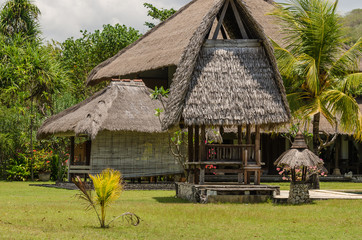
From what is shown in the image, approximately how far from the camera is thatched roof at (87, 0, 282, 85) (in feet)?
72.5

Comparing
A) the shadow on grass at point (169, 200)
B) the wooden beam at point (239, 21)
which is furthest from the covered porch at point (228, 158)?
the wooden beam at point (239, 21)

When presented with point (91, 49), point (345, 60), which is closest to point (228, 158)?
point (345, 60)

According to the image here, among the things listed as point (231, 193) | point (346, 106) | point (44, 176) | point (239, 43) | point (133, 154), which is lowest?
point (231, 193)

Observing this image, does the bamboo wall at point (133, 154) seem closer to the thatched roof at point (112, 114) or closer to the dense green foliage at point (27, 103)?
the thatched roof at point (112, 114)

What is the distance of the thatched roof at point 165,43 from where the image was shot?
72.5ft

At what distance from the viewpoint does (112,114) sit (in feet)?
61.3

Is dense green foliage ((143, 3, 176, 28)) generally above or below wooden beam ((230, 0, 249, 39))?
above


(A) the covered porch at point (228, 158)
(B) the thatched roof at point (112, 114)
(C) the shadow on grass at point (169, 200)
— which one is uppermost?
(B) the thatched roof at point (112, 114)

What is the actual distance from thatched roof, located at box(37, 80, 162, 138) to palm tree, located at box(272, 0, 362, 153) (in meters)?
4.53

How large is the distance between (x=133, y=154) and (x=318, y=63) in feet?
20.8

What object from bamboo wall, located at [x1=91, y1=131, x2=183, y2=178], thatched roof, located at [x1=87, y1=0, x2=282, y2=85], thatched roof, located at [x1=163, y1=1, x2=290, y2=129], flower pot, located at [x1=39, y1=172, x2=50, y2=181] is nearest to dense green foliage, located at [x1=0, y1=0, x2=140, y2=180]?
flower pot, located at [x1=39, y1=172, x2=50, y2=181]

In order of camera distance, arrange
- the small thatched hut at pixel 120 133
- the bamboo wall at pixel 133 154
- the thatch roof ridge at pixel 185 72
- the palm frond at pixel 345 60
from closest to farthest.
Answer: the thatch roof ridge at pixel 185 72, the palm frond at pixel 345 60, the small thatched hut at pixel 120 133, the bamboo wall at pixel 133 154

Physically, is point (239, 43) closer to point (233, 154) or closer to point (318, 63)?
point (233, 154)

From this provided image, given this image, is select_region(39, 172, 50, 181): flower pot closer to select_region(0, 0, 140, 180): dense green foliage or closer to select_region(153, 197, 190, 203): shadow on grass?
select_region(0, 0, 140, 180): dense green foliage
